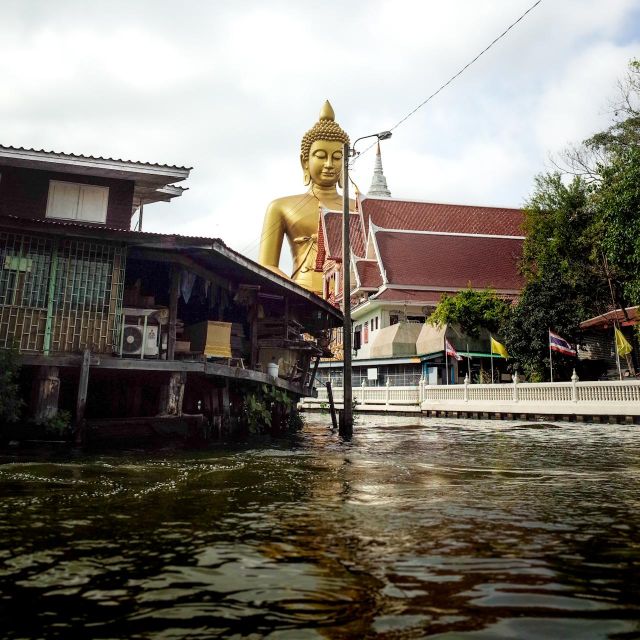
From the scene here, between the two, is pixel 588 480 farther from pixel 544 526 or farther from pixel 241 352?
pixel 241 352

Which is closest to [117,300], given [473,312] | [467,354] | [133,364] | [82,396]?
[133,364]

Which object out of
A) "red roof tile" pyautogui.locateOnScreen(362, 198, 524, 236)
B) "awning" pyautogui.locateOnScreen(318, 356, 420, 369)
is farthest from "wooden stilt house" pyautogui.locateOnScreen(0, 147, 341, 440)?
"red roof tile" pyautogui.locateOnScreen(362, 198, 524, 236)

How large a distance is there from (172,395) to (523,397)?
16.6m

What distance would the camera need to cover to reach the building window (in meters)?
13.9

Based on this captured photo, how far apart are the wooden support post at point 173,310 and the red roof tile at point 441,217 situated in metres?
26.4

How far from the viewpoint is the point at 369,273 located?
116ft

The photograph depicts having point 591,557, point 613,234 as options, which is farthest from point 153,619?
point 613,234

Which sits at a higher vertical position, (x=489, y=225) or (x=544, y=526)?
(x=489, y=225)

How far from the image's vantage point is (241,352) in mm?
15352

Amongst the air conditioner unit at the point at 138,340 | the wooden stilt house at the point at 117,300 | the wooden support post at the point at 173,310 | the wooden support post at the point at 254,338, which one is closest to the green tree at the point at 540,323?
the wooden stilt house at the point at 117,300

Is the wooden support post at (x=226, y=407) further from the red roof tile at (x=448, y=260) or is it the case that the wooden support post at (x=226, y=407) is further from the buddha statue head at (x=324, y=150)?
the buddha statue head at (x=324, y=150)

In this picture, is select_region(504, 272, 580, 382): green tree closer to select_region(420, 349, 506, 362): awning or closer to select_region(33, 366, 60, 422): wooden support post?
select_region(420, 349, 506, 362): awning

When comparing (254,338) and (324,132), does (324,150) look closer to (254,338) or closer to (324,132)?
(324,132)

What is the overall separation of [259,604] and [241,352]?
13080 mm
